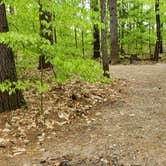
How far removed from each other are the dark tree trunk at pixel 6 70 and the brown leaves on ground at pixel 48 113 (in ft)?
0.57

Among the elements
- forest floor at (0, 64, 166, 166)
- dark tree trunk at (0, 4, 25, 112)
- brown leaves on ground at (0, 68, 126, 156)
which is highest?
dark tree trunk at (0, 4, 25, 112)

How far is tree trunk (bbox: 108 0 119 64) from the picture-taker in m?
13.6

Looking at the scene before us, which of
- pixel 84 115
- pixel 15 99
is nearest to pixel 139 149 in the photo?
pixel 84 115

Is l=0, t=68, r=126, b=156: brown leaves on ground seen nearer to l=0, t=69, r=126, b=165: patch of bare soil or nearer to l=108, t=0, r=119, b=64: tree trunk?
l=0, t=69, r=126, b=165: patch of bare soil

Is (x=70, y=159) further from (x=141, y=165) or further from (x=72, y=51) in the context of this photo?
(x=72, y=51)

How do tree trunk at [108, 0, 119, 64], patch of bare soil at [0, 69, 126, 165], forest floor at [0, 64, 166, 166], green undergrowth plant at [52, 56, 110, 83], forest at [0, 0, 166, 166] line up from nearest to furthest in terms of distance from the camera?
forest floor at [0, 64, 166, 166]
forest at [0, 0, 166, 166]
patch of bare soil at [0, 69, 126, 165]
green undergrowth plant at [52, 56, 110, 83]
tree trunk at [108, 0, 119, 64]

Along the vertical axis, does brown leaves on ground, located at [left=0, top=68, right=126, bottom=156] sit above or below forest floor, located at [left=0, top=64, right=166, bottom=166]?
above

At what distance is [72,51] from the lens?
5.91m

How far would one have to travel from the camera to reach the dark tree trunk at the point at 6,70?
5289mm

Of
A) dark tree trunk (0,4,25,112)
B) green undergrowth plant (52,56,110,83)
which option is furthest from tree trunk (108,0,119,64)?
dark tree trunk (0,4,25,112)

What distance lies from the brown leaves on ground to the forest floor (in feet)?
0.12

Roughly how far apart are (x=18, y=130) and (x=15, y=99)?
0.90 meters

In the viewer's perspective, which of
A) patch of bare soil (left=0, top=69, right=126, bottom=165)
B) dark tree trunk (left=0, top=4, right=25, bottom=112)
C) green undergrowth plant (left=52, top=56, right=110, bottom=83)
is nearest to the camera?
patch of bare soil (left=0, top=69, right=126, bottom=165)

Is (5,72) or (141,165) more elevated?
(5,72)
